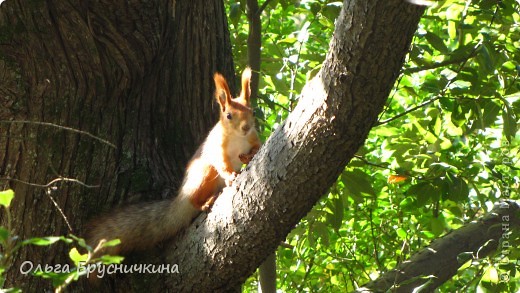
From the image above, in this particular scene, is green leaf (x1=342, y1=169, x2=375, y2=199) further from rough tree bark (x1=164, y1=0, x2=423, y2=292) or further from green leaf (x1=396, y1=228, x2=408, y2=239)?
green leaf (x1=396, y1=228, x2=408, y2=239)

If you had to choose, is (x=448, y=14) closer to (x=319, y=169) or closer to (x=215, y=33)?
(x=215, y=33)

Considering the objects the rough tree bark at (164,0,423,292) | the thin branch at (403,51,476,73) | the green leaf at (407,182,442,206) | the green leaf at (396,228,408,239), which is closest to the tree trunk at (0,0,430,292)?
the rough tree bark at (164,0,423,292)

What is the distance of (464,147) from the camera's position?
426 cm

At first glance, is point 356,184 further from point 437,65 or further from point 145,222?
point 145,222

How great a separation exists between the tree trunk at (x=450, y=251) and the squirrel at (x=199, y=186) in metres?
0.72

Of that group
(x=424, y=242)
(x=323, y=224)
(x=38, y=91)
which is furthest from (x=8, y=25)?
(x=424, y=242)

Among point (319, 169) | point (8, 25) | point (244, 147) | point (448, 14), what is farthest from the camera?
point (448, 14)

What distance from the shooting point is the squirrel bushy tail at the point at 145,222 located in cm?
266

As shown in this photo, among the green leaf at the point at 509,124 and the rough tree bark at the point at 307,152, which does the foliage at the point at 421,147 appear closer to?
the green leaf at the point at 509,124

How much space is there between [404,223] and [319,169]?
2442 mm

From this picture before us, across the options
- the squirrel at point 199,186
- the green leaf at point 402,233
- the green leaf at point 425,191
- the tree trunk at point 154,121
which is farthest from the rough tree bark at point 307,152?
the green leaf at point 402,233

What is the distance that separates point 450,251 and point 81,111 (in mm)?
1556

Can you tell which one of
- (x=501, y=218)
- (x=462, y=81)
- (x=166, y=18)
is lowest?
(x=501, y=218)

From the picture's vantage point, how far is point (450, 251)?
2.98 metres
